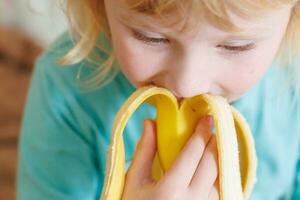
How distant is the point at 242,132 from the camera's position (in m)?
0.92

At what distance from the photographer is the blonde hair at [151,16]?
0.75m

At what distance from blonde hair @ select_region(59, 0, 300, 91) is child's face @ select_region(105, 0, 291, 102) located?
14 mm

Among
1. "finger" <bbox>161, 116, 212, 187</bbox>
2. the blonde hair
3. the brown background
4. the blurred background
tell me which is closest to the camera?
the blonde hair

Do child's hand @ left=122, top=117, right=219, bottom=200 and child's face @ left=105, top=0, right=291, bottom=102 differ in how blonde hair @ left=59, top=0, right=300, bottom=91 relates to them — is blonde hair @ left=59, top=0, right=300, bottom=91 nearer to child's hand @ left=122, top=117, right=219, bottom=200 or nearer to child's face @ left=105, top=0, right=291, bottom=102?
child's face @ left=105, top=0, right=291, bottom=102

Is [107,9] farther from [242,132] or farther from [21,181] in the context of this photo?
[21,181]

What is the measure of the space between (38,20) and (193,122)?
1105 mm

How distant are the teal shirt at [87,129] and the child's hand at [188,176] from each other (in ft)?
0.62

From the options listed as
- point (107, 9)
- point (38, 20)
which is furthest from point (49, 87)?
point (38, 20)

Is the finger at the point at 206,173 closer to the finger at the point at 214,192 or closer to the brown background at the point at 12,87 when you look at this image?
the finger at the point at 214,192

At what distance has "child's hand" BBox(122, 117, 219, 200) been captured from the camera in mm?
849

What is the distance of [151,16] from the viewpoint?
79cm

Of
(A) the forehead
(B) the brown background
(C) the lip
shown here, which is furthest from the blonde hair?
(B) the brown background

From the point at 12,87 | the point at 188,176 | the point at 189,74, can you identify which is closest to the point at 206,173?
the point at 188,176

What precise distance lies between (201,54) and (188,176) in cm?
15
